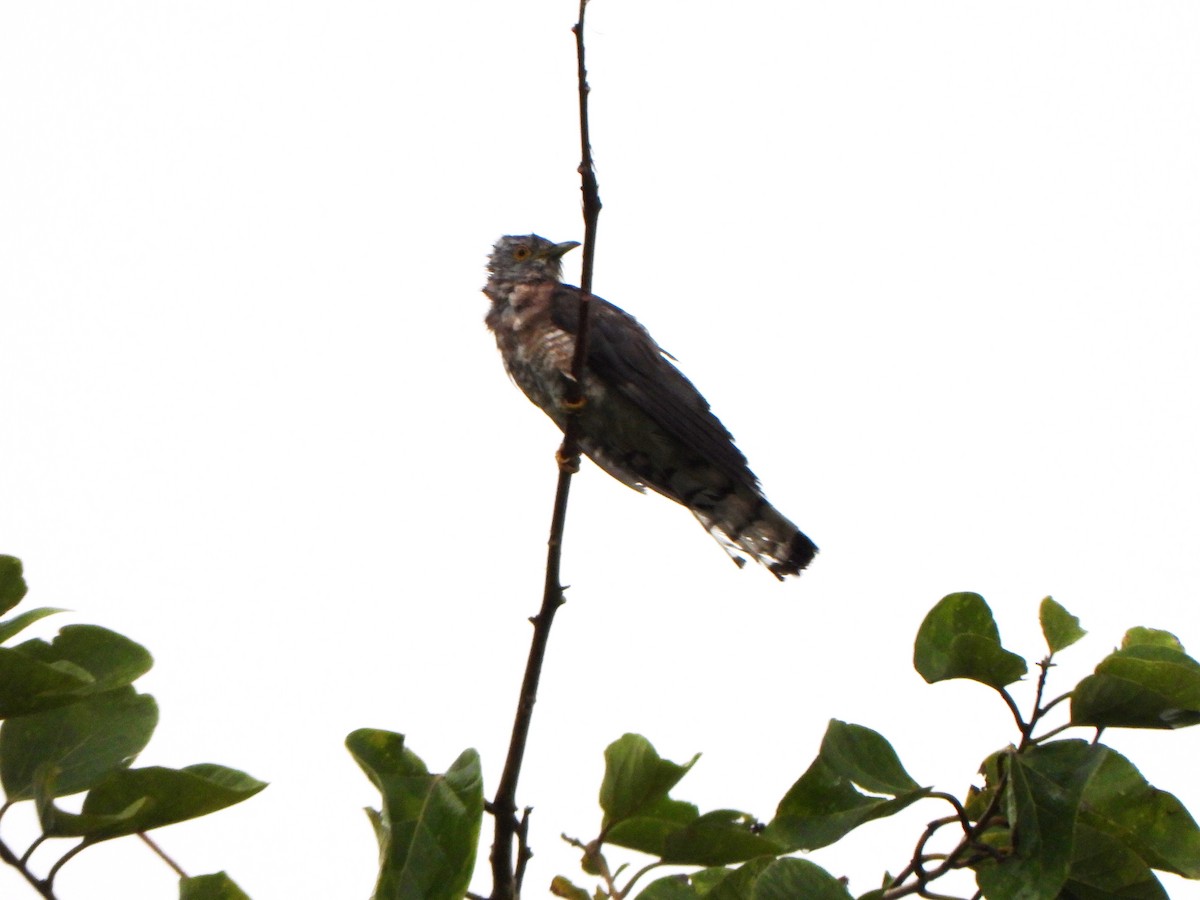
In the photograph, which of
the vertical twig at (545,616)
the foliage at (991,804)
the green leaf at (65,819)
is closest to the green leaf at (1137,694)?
the foliage at (991,804)

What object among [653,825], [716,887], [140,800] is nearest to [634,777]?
[653,825]

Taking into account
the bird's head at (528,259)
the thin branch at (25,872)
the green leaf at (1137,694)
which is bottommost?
the thin branch at (25,872)

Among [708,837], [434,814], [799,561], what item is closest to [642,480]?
[799,561]

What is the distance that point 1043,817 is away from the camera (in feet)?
8.66

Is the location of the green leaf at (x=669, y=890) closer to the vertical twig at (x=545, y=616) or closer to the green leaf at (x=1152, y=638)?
the vertical twig at (x=545, y=616)

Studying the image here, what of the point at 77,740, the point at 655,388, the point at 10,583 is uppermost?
the point at 655,388

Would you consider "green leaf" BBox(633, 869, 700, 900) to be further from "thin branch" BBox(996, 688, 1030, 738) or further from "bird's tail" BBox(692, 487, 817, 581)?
"bird's tail" BBox(692, 487, 817, 581)

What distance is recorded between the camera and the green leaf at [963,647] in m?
2.79

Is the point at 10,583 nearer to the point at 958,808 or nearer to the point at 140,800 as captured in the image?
the point at 140,800

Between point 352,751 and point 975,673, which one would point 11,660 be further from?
point 975,673

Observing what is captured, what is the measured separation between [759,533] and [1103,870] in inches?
153

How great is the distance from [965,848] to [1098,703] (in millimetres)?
407

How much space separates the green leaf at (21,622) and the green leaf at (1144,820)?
2.23 metres

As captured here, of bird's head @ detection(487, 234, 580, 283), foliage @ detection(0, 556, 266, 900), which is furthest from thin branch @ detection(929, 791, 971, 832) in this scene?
bird's head @ detection(487, 234, 580, 283)
